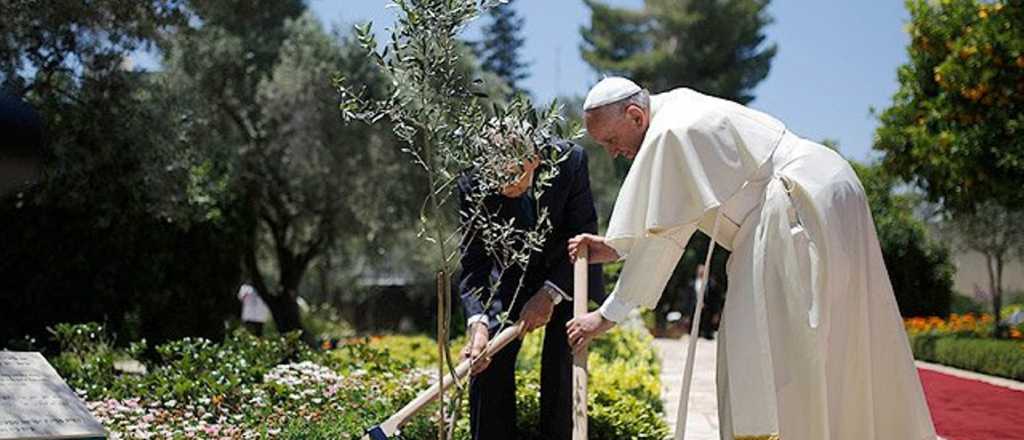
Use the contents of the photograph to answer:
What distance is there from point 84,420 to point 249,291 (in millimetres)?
14320

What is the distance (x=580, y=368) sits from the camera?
3490 millimetres

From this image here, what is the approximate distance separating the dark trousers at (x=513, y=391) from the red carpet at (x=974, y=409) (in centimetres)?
305

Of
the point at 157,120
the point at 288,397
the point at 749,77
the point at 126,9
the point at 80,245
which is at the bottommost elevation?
the point at 288,397

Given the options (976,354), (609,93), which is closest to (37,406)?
(609,93)

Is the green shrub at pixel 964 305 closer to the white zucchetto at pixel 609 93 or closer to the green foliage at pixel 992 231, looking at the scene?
the green foliage at pixel 992 231

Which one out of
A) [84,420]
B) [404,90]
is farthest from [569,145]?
[84,420]

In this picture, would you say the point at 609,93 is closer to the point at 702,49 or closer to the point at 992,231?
the point at 992,231

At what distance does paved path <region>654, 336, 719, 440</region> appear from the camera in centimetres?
643

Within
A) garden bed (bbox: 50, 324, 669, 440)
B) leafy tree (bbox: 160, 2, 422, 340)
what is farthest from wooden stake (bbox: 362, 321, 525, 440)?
leafy tree (bbox: 160, 2, 422, 340)

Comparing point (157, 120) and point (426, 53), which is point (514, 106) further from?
point (157, 120)

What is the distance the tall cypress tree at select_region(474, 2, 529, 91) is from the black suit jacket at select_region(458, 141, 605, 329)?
31.5m

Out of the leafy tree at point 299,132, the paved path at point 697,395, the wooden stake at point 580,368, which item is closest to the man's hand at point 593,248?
the wooden stake at point 580,368

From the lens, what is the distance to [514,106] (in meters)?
3.25

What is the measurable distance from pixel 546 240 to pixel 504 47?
3278 cm
